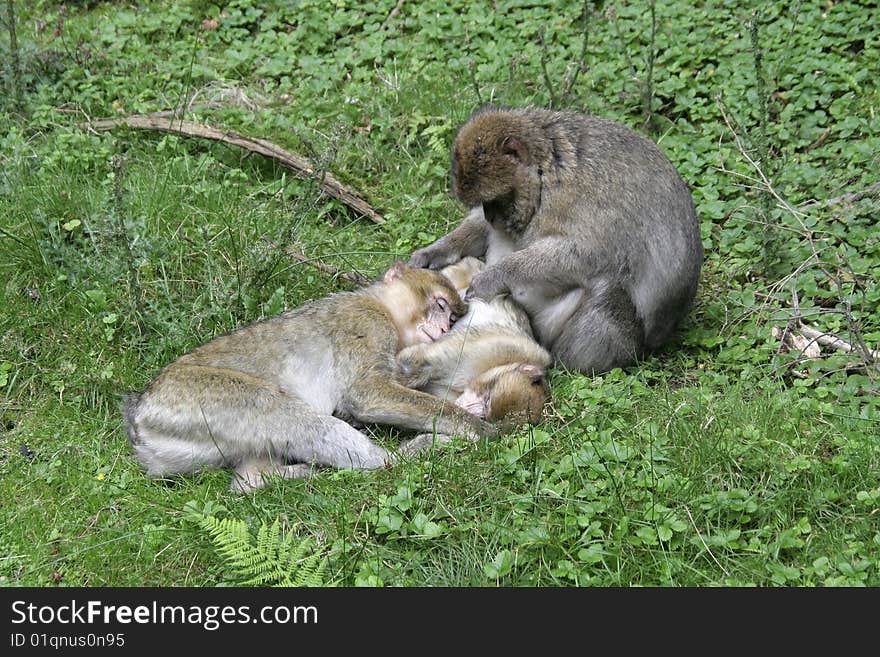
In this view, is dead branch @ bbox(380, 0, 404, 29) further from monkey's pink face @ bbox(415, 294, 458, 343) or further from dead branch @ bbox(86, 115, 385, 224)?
monkey's pink face @ bbox(415, 294, 458, 343)

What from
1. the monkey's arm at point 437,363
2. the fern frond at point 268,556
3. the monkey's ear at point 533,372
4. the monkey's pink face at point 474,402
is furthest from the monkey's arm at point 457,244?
the fern frond at point 268,556

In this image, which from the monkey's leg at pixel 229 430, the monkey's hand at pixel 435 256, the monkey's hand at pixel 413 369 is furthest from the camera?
the monkey's hand at pixel 435 256

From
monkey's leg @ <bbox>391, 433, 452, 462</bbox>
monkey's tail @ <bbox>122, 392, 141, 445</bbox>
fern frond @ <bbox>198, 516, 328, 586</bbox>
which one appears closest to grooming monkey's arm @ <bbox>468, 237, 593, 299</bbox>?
monkey's leg @ <bbox>391, 433, 452, 462</bbox>

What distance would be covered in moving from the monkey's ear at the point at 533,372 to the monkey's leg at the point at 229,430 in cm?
82

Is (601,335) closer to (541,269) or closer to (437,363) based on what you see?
(541,269)

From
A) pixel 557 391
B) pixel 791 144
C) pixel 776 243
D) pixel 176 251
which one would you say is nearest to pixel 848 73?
pixel 791 144

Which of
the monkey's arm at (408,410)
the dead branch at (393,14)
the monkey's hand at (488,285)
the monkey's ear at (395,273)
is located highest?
the dead branch at (393,14)

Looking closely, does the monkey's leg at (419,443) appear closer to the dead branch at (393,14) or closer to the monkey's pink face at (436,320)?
the monkey's pink face at (436,320)

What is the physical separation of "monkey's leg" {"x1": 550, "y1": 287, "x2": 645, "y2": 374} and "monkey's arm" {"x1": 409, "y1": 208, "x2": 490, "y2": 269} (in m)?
1.02

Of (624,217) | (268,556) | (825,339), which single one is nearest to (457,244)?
(624,217)

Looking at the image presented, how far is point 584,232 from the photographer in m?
5.85

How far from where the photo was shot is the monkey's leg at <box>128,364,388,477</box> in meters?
5.12

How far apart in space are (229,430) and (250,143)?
9.90 feet

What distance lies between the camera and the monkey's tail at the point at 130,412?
527cm
